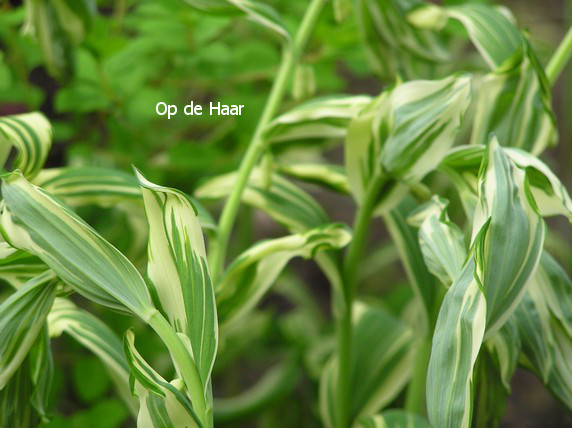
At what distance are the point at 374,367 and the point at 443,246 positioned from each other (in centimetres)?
34

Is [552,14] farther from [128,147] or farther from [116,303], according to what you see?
[116,303]

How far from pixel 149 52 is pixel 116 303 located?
1.37 feet

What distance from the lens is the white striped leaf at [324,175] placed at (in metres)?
0.69

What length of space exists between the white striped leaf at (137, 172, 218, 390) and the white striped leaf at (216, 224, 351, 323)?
12cm

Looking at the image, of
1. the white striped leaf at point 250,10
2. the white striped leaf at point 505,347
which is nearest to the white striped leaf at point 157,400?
the white striped leaf at point 505,347

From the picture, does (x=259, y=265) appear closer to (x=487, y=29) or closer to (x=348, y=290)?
(x=348, y=290)

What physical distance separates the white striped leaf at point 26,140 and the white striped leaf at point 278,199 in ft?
0.62

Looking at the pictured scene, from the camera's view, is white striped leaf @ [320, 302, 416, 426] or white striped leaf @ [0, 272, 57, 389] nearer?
white striped leaf @ [0, 272, 57, 389]

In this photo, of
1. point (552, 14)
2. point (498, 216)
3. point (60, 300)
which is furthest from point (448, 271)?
point (552, 14)

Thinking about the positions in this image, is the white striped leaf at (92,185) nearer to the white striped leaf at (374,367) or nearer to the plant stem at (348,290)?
the plant stem at (348,290)

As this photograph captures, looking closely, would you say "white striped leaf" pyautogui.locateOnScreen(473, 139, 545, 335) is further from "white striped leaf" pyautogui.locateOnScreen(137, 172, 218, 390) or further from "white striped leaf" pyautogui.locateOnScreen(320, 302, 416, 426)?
"white striped leaf" pyautogui.locateOnScreen(320, 302, 416, 426)

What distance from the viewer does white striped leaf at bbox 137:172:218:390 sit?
1.39 ft

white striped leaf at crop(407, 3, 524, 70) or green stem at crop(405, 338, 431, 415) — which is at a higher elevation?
white striped leaf at crop(407, 3, 524, 70)

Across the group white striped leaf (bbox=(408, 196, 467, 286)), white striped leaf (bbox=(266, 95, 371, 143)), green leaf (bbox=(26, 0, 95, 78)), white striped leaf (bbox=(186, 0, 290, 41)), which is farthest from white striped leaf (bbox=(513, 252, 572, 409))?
green leaf (bbox=(26, 0, 95, 78))
